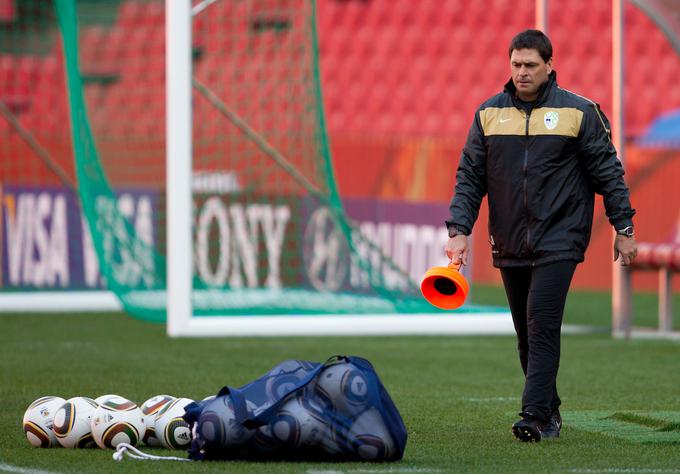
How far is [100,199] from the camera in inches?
538

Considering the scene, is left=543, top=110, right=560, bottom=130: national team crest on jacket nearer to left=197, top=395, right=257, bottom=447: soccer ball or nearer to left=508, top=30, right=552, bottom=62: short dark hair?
left=508, top=30, right=552, bottom=62: short dark hair

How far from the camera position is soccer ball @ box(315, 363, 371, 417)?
18.0 ft

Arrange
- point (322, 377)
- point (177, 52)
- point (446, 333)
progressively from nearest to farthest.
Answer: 1. point (322, 377)
2. point (177, 52)
3. point (446, 333)

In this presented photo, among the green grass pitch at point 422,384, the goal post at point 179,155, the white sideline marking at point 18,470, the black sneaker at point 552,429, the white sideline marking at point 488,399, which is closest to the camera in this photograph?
the white sideline marking at point 18,470

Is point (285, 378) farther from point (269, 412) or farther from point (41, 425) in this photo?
point (41, 425)

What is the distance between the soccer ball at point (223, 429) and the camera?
5.49 metres

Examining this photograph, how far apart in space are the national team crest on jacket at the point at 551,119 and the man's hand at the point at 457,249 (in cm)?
58

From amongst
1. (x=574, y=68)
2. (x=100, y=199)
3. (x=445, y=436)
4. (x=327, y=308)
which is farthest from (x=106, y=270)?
(x=574, y=68)

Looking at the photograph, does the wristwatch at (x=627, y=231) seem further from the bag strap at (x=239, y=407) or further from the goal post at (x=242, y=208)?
the goal post at (x=242, y=208)

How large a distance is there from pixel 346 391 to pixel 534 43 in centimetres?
174

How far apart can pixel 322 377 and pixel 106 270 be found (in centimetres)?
744

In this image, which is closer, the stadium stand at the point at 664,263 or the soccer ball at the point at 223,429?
the soccer ball at the point at 223,429

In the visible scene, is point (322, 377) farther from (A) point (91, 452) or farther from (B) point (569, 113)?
(B) point (569, 113)

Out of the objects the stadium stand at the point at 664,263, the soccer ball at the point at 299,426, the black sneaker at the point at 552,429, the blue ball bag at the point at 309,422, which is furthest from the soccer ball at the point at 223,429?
the stadium stand at the point at 664,263
